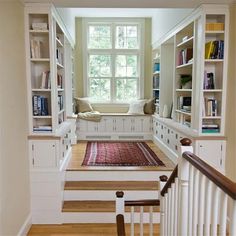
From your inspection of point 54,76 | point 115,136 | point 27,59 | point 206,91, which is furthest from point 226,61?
point 115,136

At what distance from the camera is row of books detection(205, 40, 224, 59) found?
3221 mm

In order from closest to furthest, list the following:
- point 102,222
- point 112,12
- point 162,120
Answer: point 102,222
point 162,120
point 112,12

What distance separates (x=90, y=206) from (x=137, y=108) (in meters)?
3.45

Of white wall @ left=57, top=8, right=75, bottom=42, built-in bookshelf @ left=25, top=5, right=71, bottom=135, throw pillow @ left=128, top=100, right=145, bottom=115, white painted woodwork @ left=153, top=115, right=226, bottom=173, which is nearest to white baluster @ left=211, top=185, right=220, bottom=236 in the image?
white painted woodwork @ left=153, top=115, right=226, bottom=173

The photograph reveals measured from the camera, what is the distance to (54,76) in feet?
11.1

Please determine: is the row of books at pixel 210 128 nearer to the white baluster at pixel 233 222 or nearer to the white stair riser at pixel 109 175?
the white stair riser at pixel 109 175

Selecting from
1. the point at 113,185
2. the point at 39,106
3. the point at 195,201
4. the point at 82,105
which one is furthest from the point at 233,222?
the point at 82,105

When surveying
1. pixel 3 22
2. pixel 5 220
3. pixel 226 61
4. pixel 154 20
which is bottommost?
pixel 5 220

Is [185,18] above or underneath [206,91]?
above

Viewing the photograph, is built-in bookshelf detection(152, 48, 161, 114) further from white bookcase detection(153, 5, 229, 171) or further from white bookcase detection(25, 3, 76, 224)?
white bookcase detection(25, 3, 76, 224)

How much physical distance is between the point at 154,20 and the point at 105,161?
3.74m

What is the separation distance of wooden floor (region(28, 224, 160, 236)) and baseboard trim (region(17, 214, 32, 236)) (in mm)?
64

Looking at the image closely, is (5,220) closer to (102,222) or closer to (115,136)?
(102,222)

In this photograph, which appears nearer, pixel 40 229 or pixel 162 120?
pixel 40 229
